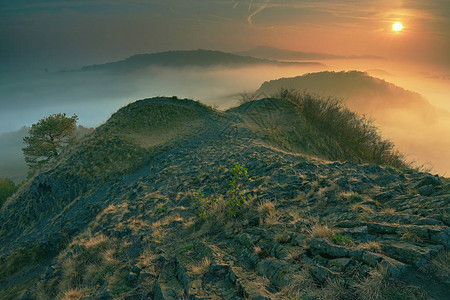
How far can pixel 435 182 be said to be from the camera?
7.05 meters

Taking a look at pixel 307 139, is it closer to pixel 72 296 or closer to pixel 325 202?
pixel 325 202

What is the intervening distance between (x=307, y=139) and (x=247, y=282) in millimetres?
26297

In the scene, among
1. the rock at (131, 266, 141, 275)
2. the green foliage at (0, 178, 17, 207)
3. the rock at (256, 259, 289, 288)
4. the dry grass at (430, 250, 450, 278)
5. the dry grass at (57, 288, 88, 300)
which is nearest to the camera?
A: the dry grass at (430, 250, 450, 278)

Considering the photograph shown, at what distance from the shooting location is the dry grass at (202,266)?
5525 millimetres

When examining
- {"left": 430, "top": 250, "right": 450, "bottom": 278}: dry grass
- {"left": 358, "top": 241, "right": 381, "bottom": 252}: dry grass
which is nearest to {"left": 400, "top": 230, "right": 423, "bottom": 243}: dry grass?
{"left": 430, "top": 250, "right": 450, "bottom": 278}: dry grass

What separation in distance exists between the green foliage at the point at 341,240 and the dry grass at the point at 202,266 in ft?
9.82

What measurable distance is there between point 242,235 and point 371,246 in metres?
3.21

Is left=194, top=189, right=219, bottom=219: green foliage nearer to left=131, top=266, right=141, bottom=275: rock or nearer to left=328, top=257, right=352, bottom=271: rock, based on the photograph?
left=131, top=266, right=141, bottom=275: rock

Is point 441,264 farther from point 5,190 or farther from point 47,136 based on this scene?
point 5,190

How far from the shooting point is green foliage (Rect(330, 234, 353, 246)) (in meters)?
4.97

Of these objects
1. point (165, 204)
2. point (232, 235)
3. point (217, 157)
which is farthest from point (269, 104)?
point (232, 235)

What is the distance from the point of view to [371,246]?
15.0ft

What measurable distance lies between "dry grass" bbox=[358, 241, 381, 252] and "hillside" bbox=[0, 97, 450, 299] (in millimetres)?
23

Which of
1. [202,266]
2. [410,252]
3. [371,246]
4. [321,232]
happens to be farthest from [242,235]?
[410,252]
